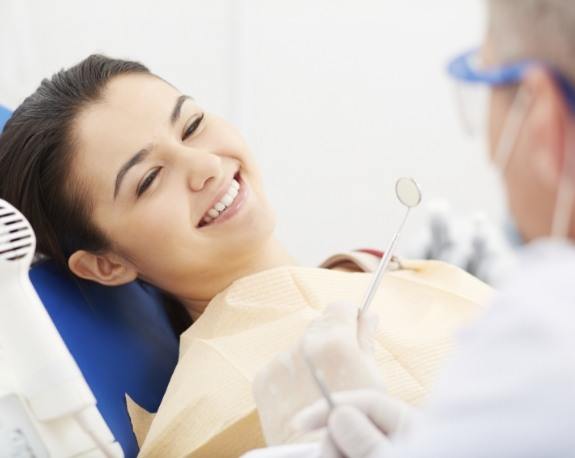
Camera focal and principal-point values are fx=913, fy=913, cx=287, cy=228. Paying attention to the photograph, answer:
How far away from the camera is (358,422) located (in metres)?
0.93

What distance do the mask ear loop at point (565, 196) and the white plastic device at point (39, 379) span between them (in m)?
0.78

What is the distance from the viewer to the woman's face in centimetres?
149

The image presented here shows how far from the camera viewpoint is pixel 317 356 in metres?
1.11

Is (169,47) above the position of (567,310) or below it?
below

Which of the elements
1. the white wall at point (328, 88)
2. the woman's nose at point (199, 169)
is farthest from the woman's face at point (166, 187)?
the white wall at point (328, 88)

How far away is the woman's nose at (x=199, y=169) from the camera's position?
1.48 metres

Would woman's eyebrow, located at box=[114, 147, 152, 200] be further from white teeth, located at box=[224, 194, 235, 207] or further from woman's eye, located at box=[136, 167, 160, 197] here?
white teeth, located at box=[224, 194, 235, 207]

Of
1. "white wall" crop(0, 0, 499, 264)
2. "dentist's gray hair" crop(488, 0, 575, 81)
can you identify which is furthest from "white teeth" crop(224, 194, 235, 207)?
"white wall" crop(0, 0, 499, 264)

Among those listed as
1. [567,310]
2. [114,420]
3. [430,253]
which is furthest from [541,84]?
[430,253]

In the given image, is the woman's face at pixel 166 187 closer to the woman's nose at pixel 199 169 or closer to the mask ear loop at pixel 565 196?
the woman's nose at pixel 199 169

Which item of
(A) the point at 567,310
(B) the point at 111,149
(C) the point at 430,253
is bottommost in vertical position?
(C) the point at 430,253

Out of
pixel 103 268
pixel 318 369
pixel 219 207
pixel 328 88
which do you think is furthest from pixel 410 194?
pixel 328 88

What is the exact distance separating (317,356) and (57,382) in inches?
16.1

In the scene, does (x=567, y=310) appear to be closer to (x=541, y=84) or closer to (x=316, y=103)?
(x=541, y=84)
